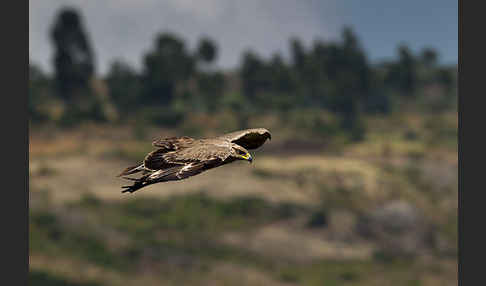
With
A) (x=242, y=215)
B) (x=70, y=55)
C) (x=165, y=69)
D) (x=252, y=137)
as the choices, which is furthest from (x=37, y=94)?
(x=252, y=137)

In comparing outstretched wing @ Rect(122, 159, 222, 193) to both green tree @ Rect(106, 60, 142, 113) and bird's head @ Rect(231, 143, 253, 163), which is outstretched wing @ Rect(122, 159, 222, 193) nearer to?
bird's head @ Rect(231, 143, 253, 163)

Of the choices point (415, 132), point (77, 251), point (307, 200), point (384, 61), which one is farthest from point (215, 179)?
point (384, 61)

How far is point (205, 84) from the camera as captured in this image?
333 ft

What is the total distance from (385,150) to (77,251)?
5260 centimetres

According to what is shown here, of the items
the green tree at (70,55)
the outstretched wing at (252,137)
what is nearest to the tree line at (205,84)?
the green tree at (70,55)

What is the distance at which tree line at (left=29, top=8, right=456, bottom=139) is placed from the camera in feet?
314

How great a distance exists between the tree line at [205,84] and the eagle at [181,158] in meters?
84.1

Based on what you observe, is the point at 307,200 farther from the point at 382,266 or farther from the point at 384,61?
the point at 384,61

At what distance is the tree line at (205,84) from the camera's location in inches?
3762

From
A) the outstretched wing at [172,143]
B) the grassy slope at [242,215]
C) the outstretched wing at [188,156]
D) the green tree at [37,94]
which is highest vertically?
the green tree at [37,94]

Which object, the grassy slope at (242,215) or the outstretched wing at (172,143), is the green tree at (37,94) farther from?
the outstretched wing at (172,143)

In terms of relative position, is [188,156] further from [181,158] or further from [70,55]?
[70,55]

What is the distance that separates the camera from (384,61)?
12575cm

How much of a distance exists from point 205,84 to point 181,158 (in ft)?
310
